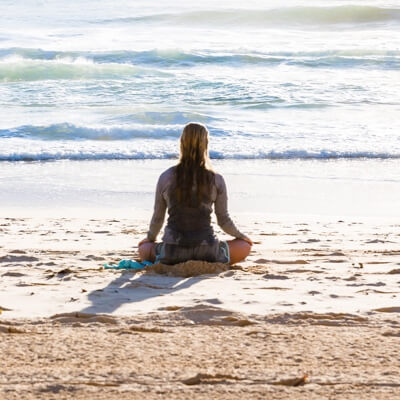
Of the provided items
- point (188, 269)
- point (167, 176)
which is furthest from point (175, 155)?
point (188, 269)

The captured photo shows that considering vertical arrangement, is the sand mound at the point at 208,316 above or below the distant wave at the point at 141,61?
below

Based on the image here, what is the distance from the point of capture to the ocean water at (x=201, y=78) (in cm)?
1363

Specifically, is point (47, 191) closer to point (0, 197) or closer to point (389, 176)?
point (0, 197)

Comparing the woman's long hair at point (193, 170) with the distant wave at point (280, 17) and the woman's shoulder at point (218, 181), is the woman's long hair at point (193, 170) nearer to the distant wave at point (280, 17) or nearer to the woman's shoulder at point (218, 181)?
the woman's shoulder at point (218, 181)

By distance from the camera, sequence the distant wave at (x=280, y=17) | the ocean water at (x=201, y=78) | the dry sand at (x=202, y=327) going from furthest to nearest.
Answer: the distant wave at (x=280, y=17) → the ocean water at (x=201, y=78) → the dry sand at (x=202, y=327)

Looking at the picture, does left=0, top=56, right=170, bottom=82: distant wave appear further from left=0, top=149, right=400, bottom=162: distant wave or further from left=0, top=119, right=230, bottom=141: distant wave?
left=0, top=149, right=400, bottom=162: distant wave

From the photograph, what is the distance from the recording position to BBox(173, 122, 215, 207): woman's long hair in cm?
508

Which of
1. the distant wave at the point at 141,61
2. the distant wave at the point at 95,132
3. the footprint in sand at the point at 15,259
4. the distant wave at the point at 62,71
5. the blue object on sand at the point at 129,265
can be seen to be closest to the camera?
the blue object on sand at the point at 129,265

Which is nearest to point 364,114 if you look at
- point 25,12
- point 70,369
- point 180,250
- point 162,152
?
point 162,152

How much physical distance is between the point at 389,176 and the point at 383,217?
2.70m

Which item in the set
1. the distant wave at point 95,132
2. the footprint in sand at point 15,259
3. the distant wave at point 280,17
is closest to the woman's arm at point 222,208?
the footprint in sand at point 15,259

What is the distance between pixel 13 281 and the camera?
493cm

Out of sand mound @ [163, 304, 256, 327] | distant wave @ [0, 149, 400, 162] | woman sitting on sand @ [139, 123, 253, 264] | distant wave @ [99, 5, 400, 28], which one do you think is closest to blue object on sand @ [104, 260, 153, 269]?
woman sitting on sand @ [139, 123, 253, 264]

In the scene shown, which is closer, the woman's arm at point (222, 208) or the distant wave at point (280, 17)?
the woman's arm at point (222, 208)
